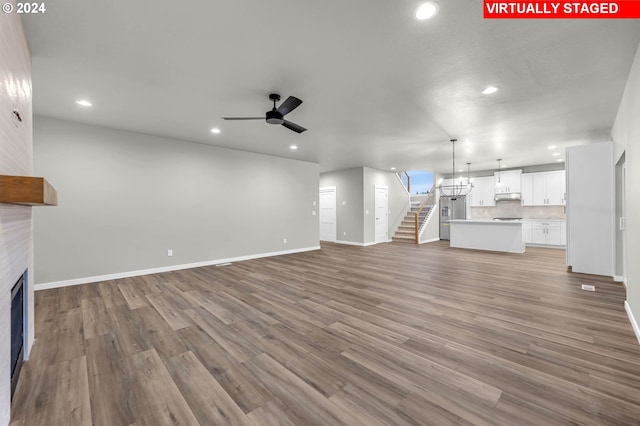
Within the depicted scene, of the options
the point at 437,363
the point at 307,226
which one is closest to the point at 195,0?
the point at 437,363

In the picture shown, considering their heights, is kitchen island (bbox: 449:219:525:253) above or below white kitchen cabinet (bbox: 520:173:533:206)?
below

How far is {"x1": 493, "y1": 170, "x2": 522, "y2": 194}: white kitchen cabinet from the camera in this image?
8867 mm

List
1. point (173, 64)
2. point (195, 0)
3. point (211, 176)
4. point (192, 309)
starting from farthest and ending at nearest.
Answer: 1. point (211, 176)
2. point (192, 309)
3. point (173, 64)
4. point (195, 0)

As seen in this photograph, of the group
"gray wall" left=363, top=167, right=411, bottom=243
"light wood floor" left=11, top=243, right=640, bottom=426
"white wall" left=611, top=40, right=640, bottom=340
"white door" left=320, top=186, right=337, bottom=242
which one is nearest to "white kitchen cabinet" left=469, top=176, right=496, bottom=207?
"gray wall" left=363, top=167, right=411, bottom=243

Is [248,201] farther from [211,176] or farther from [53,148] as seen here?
[53,148]

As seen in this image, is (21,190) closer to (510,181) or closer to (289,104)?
(289,104)

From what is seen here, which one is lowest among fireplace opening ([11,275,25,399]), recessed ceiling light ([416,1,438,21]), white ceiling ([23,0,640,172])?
fireplace opening ([11,275,25,399])

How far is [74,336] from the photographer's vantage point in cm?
257

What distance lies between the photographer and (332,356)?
85.5 inches

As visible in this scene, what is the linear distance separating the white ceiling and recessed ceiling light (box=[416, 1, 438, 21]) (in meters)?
0.06

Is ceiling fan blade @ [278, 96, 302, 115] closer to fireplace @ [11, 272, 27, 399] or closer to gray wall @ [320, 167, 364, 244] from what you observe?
fireplace @ [11, 272, 27, 399]

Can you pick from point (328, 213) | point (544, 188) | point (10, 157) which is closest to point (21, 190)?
point (10, 157)

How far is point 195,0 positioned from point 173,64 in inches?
41.2

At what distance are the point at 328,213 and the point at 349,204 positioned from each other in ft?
3.65
